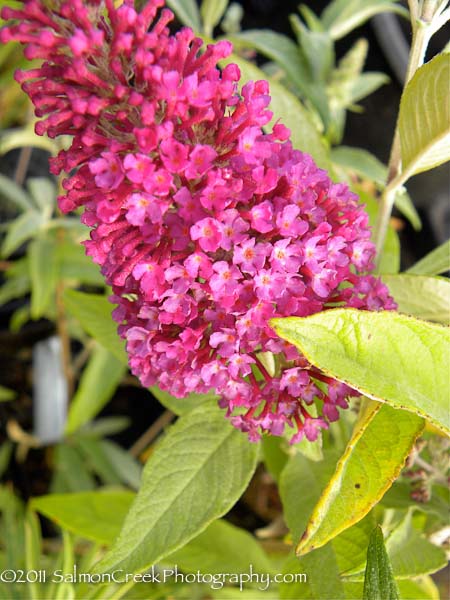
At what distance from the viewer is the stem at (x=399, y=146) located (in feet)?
1.80

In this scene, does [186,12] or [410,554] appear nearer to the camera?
[410,554]

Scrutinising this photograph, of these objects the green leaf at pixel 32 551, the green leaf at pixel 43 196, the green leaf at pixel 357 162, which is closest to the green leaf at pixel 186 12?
the green leaf at pixel 357 162

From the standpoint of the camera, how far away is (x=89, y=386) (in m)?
1.12

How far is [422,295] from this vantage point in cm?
62

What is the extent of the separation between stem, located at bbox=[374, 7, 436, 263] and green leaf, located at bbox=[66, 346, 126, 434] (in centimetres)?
58

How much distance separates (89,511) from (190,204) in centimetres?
58

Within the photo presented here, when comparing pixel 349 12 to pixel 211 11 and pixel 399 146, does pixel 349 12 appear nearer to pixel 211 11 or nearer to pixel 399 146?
pixel 211 11

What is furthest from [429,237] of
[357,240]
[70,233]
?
[357,240]

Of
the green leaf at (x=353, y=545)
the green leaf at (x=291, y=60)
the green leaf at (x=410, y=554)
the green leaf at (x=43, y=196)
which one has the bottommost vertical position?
the green leaf at (x=410, y=554)

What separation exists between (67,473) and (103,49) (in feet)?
3.19

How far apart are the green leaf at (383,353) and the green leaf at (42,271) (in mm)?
718

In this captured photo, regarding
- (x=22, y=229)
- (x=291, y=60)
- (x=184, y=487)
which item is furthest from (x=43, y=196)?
(x=184, y=487)

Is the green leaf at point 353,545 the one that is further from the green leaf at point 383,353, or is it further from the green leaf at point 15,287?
the green leaf at point 15,287

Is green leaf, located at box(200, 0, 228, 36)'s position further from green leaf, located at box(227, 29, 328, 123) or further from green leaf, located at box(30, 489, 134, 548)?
green leaf, located at box(30, 489, 134, 548)
